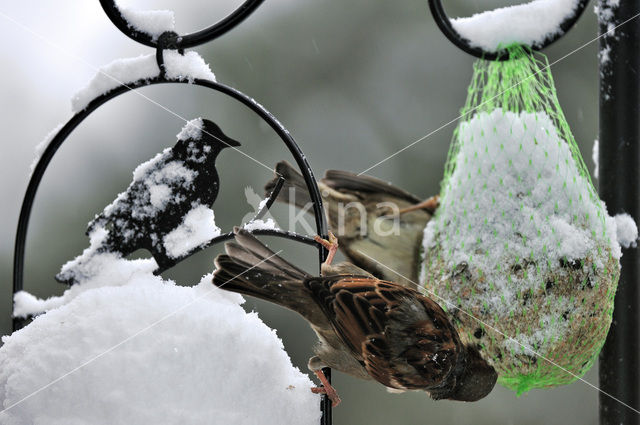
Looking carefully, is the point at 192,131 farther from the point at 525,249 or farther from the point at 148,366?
the point at 525,249

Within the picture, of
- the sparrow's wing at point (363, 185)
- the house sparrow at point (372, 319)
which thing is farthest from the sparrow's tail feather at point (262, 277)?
the sparrow's wing at point (363, 185)

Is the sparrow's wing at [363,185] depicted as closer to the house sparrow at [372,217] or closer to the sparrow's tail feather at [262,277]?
the house sparrow at [372,217]

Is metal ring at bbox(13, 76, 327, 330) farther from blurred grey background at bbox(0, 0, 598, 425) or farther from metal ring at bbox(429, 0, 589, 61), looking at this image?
blurred grey background at bbox(0, 0, 598, 425)

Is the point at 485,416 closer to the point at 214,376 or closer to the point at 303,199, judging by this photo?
the point at 303,199

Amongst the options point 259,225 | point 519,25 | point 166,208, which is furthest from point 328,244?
point 519,25

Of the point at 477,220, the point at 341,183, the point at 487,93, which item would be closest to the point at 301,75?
the point at 341,183

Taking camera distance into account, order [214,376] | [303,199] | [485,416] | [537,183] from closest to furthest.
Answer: [214,376] → [537,183] → [303,199] → [485,416]

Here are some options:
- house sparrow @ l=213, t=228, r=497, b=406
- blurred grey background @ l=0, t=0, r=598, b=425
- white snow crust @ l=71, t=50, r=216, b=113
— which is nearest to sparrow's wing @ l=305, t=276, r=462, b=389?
house sparrow @ l=213, t=228, r=497, b=406
